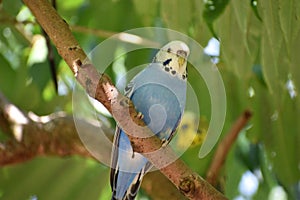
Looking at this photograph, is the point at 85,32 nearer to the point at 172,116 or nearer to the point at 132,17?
the point at 132,17

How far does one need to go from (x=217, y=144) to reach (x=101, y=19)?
1.80 feet

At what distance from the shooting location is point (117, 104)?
1257mm

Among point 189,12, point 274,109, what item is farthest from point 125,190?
point 274,109

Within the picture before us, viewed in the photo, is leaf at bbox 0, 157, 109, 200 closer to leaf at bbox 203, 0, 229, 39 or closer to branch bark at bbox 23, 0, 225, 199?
leaf at bbox 203, 0, 229, 39

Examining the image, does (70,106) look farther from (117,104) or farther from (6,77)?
(117,104)

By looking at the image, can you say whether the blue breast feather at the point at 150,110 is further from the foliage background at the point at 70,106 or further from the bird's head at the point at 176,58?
the foliage background at the point at 70,106

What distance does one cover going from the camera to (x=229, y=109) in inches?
91.7

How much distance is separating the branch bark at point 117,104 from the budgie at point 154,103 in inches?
13.2

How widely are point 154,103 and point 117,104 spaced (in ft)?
1.49

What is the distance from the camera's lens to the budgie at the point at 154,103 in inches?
66.0

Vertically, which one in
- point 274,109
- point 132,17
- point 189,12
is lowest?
point 274,109

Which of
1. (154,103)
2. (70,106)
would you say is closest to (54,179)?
(70,106)

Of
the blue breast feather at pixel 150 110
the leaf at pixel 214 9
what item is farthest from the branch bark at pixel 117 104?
the leaf at pixel 214 9

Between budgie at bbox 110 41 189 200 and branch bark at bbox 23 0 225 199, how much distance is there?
33 cm
